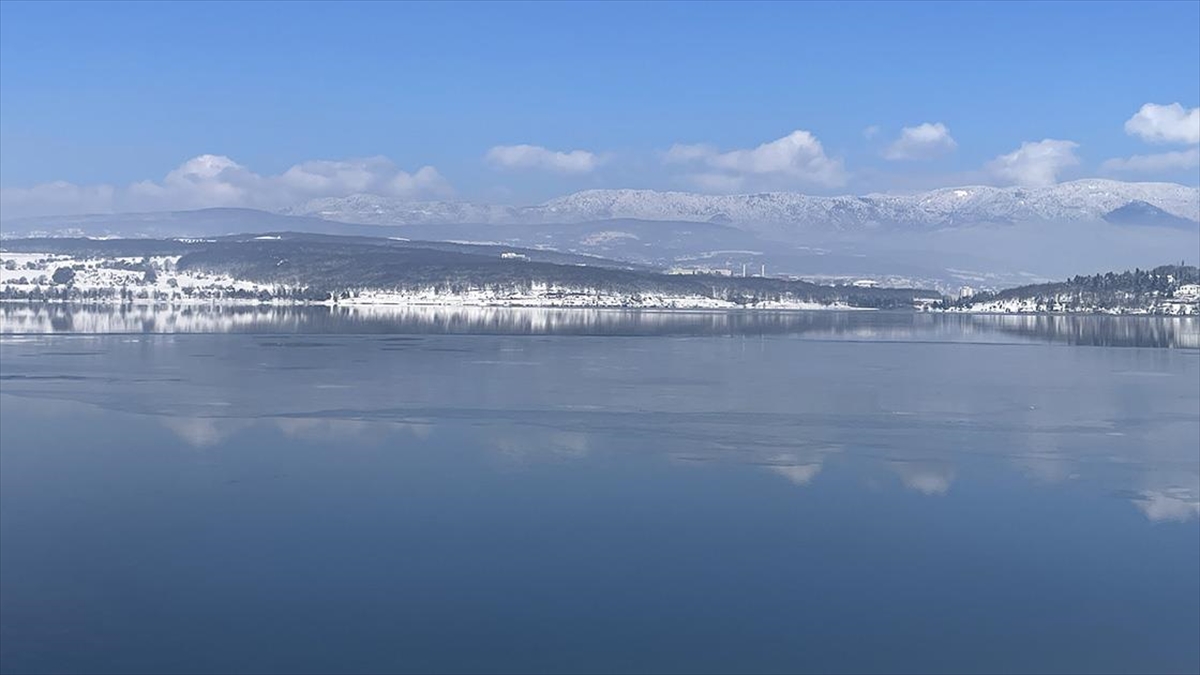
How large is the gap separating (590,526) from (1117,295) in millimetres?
76611

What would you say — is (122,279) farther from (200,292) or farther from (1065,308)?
(1065,308)

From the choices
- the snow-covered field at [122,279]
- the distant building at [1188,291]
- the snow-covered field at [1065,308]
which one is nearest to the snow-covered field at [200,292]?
the snow-covered field at [122,279]

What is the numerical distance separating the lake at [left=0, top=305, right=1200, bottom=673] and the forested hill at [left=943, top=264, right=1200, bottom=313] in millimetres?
57162

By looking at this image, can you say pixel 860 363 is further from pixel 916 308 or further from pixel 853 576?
pixel 916 308

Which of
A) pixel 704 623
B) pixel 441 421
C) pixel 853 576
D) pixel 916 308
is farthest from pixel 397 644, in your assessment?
pixel 916 308

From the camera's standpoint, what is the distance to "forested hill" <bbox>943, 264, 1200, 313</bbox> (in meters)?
76.9

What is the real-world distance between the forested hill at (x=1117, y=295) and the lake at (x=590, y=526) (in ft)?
188

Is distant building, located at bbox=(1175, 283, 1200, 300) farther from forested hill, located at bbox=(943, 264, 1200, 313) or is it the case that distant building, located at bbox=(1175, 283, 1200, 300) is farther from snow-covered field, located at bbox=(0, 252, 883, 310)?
snow-covered field, located at bbox=(0, 252, 883, 310)

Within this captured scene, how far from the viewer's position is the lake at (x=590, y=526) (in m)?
8.30

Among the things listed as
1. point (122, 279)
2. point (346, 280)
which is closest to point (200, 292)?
point (122, 279)

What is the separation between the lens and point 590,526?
1141 cm

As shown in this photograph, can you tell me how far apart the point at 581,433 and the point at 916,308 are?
83.1 metres

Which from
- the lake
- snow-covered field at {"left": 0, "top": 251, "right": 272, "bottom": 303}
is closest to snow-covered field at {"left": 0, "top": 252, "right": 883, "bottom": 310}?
snow-covered field at {"left": 0, "top": 251, "right": 272, "bottom": 303}

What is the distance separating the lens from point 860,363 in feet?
103
